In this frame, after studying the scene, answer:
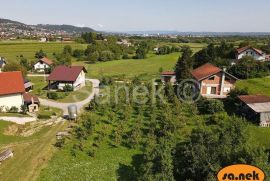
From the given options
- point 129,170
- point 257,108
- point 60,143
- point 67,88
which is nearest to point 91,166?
point 129,170

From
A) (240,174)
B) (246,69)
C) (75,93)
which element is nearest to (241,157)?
(240,174)

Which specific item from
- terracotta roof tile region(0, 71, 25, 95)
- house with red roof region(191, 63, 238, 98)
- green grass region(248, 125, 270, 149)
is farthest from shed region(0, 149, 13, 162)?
house with red roof region(191, 63, 238, 98)

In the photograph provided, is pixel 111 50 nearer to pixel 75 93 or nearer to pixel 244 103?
pixel 75 93

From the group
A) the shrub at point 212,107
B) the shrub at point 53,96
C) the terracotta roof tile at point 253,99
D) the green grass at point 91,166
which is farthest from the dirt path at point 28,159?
the terracotta roof tile at point 253,99

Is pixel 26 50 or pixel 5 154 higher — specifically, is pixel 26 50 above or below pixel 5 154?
above

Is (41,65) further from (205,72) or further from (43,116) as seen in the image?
(205,72)
